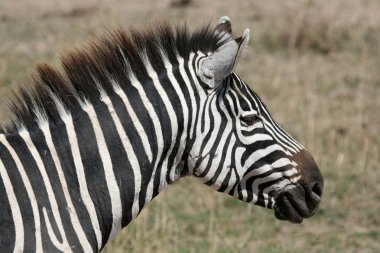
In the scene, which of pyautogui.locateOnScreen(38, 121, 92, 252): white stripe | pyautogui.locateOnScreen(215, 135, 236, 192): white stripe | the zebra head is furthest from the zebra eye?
pyautogui.locateOnScreen(38, 121, 92, 252): white stripe

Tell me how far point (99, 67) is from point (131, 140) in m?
0.41

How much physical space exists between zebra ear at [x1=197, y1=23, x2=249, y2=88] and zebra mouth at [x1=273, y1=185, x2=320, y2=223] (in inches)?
28.6

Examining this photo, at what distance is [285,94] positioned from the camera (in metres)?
11.2

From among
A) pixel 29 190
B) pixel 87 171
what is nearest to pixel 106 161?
pixel 87 171

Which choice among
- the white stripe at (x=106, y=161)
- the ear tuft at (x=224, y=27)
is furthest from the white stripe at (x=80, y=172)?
the ear tuft at (x=224, y=27)

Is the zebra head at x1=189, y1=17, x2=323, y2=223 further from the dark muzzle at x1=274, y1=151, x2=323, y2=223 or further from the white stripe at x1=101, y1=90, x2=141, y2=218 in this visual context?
the white stripe at x1=101, y1=90, x2=141, y2=218

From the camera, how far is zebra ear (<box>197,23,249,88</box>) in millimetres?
4340

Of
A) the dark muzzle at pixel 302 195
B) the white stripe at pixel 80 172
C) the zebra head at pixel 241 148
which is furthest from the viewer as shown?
the dark muzzle at pixel 302 195

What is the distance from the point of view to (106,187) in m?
4.23

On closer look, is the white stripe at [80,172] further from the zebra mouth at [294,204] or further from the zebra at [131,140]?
the zebra mouth at [294,204]

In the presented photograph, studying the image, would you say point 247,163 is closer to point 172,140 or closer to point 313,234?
point 172,140

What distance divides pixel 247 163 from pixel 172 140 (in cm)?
42

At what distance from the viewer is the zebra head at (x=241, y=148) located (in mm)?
4391

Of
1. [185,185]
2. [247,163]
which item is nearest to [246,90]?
[247,163]
